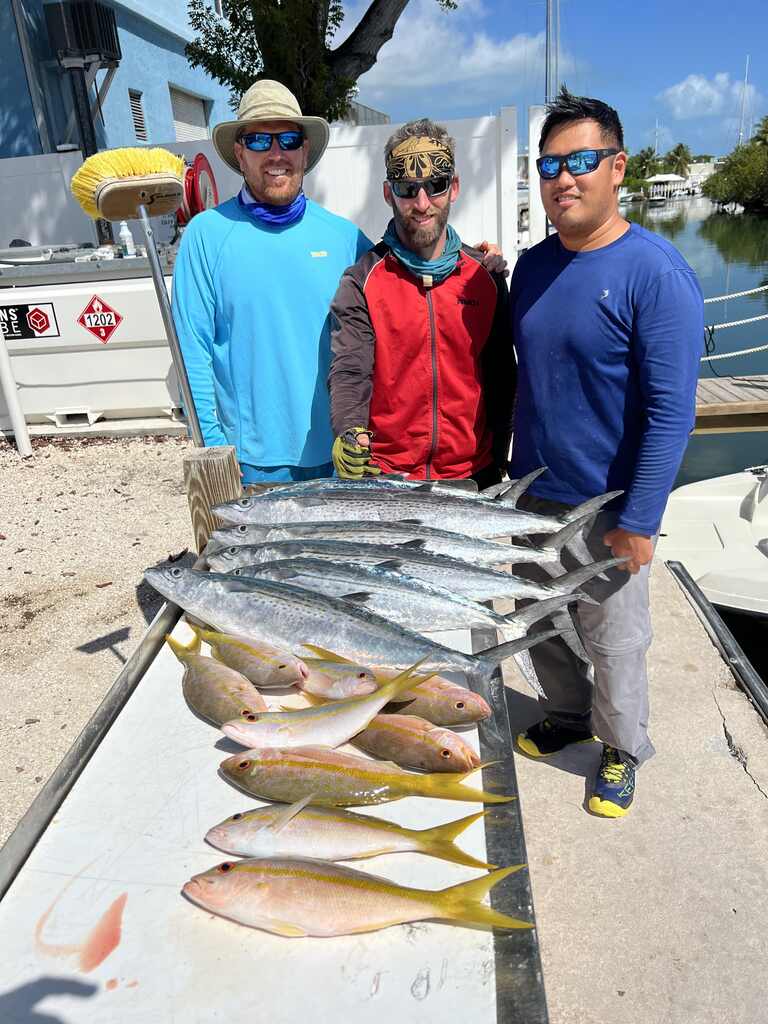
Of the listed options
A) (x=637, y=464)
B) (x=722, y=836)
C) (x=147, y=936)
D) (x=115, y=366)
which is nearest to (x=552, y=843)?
(x=722, y=836)

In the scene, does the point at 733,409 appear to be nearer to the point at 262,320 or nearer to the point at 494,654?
the point at 262,320

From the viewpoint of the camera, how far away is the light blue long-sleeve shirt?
331cm

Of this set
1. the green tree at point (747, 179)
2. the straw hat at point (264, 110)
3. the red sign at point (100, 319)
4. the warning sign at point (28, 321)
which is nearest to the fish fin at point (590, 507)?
the straw hat at point (264, 110)

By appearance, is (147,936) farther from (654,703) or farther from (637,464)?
(654,703)

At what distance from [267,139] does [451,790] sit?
109 inches

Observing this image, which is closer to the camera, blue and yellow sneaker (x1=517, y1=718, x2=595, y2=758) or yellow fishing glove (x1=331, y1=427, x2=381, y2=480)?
yellow fishing glove (x1=331, y1=427, x2=381, y2=480)

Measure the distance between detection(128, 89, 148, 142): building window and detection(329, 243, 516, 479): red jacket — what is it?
667 inches

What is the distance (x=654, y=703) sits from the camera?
397cm

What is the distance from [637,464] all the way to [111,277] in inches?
264

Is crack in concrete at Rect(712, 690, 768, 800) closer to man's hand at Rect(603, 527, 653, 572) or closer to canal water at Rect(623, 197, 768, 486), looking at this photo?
man's hand at Rect(603, 527, 653, 572)

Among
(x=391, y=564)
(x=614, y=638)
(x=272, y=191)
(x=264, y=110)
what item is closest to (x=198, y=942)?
(x=391, y=564)

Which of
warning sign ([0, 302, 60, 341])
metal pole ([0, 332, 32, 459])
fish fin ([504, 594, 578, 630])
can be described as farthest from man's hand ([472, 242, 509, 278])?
metal pole ([0, 332, 32, 459])

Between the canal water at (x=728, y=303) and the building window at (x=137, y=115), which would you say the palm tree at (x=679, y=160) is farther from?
the building window at (x=137, y=115)

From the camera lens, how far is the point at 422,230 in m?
2.90
